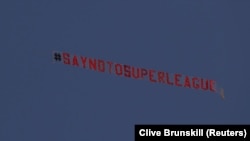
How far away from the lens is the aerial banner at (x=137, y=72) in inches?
51.5

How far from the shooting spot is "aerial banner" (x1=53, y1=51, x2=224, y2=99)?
1.31 m

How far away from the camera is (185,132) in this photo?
4.32 ft

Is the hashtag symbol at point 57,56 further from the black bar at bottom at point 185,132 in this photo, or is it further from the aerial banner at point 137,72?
the black bar at bottom at point 185,132

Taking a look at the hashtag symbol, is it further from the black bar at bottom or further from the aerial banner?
the black bar at bottom

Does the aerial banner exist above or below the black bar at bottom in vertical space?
above

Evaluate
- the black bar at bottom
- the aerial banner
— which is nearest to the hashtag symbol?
the aerial banner

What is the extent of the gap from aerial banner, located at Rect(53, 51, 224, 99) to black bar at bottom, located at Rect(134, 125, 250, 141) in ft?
0.42

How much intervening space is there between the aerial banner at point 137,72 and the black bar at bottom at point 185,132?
129 millimetres

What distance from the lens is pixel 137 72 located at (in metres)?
1.37

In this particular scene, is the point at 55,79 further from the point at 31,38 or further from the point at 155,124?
the point at 155,124

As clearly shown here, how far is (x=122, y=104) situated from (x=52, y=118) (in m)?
0.21

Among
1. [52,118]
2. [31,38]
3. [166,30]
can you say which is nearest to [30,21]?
[31,38]

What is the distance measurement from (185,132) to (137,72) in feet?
0.76

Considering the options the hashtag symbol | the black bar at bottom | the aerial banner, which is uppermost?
the hashtag symbol
